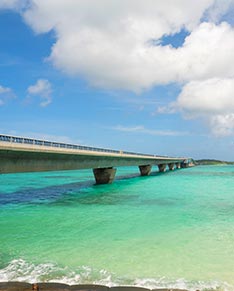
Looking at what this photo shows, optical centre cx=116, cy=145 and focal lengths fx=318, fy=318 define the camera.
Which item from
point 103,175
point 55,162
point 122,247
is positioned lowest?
point 122,247

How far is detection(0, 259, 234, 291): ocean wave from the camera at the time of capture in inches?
378

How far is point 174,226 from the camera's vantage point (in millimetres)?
18297

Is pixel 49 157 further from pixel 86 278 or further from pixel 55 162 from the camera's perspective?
pixel 86 278

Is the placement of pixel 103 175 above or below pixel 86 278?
above

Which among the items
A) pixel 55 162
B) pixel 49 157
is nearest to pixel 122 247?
pixel 49 157

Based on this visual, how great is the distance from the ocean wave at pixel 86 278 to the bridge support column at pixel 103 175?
42.9 metres

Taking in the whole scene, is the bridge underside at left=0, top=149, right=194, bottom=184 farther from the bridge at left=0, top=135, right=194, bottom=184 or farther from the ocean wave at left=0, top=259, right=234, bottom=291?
the ocean wave at left=0, top=259, right=234, bottom=291

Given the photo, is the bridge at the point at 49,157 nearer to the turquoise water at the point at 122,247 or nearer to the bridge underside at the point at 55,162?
the bridge underside at the point at 55,162

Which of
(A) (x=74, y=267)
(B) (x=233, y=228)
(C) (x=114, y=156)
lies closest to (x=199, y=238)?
(B) (x=233, y=228)

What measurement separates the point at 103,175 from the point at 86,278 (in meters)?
44.5

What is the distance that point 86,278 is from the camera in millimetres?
10203

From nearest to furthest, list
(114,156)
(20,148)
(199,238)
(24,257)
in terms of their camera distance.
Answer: (24,257)
(199,238)
(20,148)
(114,156)

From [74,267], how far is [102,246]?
2991 millimetres

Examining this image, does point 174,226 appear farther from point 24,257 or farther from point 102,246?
point 24,257
